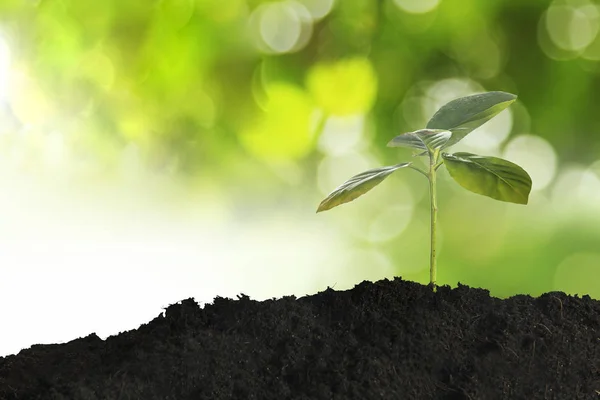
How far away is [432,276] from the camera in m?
1.21

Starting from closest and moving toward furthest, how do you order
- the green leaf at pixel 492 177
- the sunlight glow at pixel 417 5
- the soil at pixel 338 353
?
the soil at pixel 338 353 < the green leaf at pixel 492 177 < the sunlight glow at pixel 417 5

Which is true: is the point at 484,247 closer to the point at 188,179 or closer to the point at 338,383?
the point at 188,179

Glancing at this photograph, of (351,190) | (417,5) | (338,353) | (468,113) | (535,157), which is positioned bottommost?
(338,353)

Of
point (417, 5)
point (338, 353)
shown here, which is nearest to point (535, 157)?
point (417, 5)

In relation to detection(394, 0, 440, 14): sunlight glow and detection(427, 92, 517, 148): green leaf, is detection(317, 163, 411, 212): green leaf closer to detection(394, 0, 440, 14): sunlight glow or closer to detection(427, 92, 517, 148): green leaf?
detection(427, 92, 517, 148): green leaf

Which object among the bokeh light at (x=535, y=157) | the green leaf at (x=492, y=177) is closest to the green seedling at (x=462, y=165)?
the green leaf at (x=492, y=177)

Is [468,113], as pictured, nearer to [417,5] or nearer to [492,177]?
[492,177]

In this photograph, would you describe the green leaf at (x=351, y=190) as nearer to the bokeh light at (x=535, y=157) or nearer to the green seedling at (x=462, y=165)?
the green seedling at (x=462, y=165)

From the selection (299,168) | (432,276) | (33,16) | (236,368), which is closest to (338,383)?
(236,368)

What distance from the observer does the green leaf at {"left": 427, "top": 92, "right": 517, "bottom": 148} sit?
115 centimetres

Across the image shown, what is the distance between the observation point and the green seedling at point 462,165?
3.52 feet

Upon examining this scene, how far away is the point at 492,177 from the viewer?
1103mm

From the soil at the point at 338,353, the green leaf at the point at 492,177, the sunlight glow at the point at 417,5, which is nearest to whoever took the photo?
the soil at the point at 338,353

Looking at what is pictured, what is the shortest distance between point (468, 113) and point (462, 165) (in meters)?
0.11
